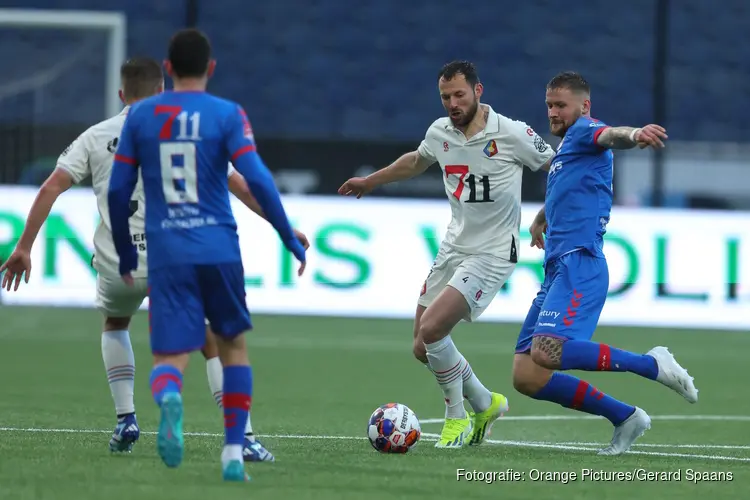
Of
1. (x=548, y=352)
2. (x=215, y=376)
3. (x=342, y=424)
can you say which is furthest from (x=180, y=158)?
(x=342, y=424)

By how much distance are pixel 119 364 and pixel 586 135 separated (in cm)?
262

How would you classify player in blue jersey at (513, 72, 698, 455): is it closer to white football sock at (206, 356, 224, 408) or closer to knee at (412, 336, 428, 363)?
knee at (412, 336, 428, 363)

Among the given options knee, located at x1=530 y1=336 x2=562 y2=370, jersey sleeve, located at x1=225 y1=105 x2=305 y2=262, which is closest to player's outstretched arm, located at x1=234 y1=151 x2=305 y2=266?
jersey sleeve, located at x1=225 y1=105 x2=305 y2=262

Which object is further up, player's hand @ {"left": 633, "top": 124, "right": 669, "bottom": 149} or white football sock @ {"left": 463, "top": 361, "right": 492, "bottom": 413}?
player's hand @ {"left": 633, "top": 124, "right": 669, "bottom": 149}

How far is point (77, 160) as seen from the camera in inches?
271

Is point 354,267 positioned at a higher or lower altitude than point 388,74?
lower

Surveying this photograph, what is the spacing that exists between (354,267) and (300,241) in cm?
942

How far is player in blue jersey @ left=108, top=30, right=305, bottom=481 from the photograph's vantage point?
223 inches

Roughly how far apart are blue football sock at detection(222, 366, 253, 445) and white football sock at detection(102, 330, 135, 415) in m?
1.36

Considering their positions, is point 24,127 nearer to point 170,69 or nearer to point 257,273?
point 257,273

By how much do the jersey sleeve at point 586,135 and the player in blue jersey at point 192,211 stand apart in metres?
2.04

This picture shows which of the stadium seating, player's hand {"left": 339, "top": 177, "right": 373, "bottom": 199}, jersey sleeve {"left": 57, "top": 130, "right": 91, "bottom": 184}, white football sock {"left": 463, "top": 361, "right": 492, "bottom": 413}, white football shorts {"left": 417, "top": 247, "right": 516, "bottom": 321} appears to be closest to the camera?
jersey sleeve {"left": 57, "top": 130, "right": 91, "bottom": 184}

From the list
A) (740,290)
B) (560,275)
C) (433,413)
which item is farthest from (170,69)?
(740,290)

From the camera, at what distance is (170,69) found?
5809 millimetres
